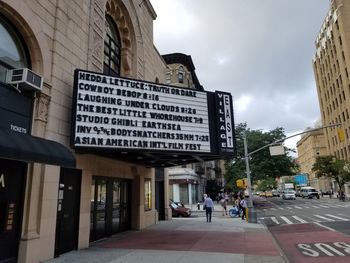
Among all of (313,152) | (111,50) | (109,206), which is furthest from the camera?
(313,152)

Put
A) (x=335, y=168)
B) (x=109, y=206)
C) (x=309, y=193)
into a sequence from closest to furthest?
(x=109, y=206)
(x=335, y=168)
(x=309, y=193)

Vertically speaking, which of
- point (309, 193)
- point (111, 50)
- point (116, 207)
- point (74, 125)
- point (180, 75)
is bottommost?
point (116, 207)

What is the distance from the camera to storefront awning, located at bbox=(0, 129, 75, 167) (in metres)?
7.29

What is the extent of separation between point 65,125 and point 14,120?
2229 mm

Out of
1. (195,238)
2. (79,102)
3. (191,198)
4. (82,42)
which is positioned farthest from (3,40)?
(191,198)

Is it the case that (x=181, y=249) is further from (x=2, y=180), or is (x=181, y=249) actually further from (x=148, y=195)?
(x=148, y=195)

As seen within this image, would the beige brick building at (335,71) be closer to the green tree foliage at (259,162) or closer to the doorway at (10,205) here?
the green tree foliage at (259,162)

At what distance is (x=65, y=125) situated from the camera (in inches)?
439

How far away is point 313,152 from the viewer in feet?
375

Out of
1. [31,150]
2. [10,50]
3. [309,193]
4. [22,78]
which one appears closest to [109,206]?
[31,150]

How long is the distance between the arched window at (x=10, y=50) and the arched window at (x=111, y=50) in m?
5.68

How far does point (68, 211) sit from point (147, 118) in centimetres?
421

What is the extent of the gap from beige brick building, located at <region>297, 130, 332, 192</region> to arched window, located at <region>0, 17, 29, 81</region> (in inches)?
4141

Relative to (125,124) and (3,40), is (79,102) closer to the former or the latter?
(125,124)
